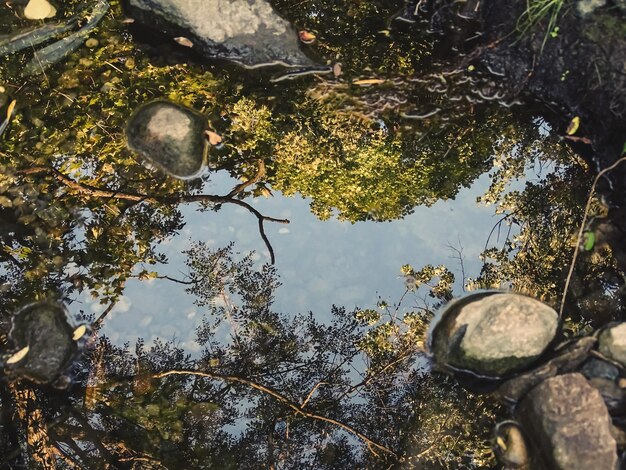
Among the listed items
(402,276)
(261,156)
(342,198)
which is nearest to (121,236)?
(261,156)

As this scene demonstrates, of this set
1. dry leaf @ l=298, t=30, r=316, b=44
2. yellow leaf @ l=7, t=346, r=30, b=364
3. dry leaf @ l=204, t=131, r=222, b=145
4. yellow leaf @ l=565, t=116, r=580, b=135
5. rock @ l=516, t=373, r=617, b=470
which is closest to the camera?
rock @ l=516, t=373, r=617, b=470

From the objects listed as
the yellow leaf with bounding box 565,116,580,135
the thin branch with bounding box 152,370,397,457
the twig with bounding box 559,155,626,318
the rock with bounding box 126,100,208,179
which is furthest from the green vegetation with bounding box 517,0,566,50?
the thin branch with bounding box 152,370,397,457

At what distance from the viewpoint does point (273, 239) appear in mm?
3148

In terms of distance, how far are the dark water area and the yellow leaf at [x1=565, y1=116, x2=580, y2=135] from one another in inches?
1.2

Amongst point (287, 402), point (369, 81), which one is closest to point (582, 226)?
point (369, 81)

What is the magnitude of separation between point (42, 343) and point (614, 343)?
2907mm

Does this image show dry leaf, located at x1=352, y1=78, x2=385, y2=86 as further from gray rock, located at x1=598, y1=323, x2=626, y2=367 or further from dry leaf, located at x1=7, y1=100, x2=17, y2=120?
dry leaf, located at x1=7, y1=100, x2=17, y2=120

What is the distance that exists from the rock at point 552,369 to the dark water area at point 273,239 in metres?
0.14

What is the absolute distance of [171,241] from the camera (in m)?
3.05

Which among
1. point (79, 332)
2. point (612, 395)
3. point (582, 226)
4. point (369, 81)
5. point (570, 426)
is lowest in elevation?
point (570, 426)

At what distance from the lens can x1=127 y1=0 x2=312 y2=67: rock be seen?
10.5 ft

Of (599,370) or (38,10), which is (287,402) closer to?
(599,370)

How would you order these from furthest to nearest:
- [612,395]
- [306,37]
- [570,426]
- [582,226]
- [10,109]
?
[306,37]
[10,109]
[582,226]
[612,395]
[570,426]

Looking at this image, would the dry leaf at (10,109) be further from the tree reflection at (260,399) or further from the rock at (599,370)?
the rock at (599,370)
